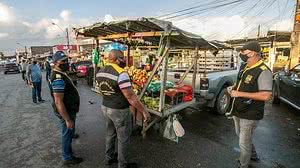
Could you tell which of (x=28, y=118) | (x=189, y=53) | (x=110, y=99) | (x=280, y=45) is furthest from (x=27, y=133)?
(x=280, y=45)

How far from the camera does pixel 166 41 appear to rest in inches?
175

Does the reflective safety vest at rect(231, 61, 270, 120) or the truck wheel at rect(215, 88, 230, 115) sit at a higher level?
the reflective safety vest at rect(231, 61, 270, 120)

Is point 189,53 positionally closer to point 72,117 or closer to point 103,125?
point 103,125

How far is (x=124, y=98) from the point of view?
3686 mm

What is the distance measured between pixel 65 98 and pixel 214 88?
412cm

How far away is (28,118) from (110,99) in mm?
4943

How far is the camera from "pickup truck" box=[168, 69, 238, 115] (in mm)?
6461

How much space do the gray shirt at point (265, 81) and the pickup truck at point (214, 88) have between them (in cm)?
297

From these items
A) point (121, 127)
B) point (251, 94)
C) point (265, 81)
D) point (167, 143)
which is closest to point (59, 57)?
point (121, 127)

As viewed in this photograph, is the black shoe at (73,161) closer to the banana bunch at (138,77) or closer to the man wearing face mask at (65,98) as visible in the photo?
the man wearing face mask at (65,98)

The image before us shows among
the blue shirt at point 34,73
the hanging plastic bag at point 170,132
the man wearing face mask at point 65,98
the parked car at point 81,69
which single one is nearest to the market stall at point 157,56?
the hanging plastic bag at point 170,132

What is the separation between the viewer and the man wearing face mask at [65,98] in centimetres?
374

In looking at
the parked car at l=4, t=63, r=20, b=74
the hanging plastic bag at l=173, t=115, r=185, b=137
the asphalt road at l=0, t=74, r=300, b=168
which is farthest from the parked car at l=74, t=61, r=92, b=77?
the parked car at l=4, t=63, r=20, b=74

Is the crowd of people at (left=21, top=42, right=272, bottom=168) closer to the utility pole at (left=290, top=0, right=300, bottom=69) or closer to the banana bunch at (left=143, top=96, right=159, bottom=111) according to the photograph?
the banana bunch at (left=143, top=96, right=159, bottom=111)
